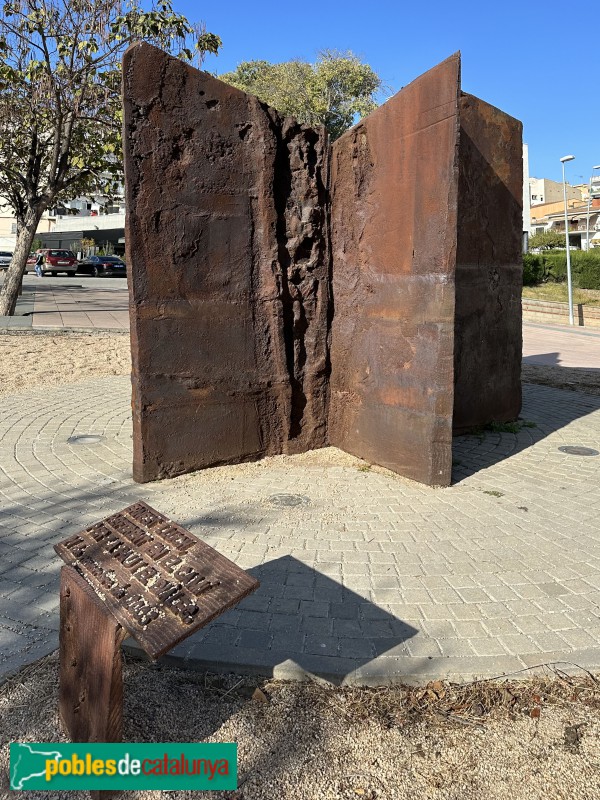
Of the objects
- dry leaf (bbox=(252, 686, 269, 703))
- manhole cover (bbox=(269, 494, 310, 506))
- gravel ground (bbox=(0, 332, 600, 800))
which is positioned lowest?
gravel ground (bbox=(0, 332, 600, 800))

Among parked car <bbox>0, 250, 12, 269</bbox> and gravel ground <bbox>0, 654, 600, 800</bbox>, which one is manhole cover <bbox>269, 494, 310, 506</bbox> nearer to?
gravel ground <bbox>0, 654, 600, 800</bbox>

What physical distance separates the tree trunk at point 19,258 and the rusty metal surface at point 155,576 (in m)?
13.8

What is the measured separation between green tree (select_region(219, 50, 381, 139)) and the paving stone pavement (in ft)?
107

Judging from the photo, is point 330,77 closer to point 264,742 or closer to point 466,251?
point 466,251

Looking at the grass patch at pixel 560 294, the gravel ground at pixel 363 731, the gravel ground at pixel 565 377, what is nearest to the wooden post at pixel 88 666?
the gravel ground at pixel 363 731

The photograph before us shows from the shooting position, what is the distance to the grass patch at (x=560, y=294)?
2779 centimetres

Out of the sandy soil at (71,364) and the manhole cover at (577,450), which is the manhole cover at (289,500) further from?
the sandy soil at (71,364)

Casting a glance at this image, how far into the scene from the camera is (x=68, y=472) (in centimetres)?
578

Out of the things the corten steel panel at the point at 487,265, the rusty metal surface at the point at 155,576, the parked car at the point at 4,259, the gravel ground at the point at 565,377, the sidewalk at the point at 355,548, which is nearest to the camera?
the rusty metal surface at the point at 155,576

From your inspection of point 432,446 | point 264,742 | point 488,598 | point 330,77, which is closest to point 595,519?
point 432,446

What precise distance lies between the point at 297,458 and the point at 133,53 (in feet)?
12.1

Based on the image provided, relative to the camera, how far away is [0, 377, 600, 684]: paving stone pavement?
3.13 m

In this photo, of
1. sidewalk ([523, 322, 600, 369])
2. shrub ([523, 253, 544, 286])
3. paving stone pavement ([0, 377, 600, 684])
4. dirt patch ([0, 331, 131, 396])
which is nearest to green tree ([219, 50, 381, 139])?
shrub ([523, 253, 544, 286])
